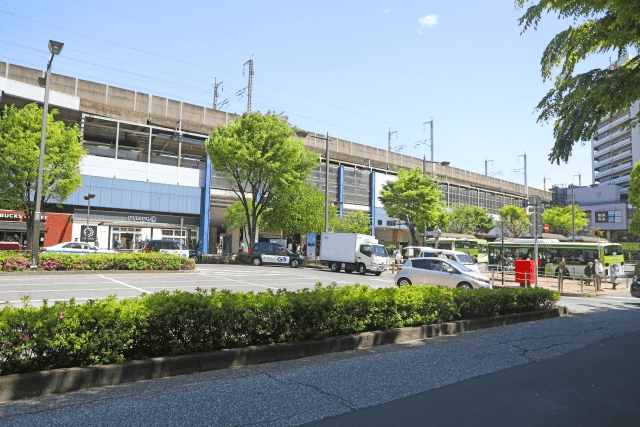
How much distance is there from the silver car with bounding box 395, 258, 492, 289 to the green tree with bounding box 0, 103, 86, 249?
65.3ft

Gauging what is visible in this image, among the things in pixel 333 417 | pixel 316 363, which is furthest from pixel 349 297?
pixel 333 417

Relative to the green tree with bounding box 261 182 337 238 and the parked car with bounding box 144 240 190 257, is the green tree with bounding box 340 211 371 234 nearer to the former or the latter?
the green tree with bounding box 261 182 337 238

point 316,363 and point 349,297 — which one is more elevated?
point 349,297

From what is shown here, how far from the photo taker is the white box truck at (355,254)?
27.8 meters

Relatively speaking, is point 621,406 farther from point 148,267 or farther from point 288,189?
point 288,189

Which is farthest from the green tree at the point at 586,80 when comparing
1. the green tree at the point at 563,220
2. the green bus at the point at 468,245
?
the green tree at the point at 563,220

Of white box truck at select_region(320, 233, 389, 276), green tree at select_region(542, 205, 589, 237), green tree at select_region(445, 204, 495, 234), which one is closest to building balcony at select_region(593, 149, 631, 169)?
green tree at select_region(542, 205, 589, 237)

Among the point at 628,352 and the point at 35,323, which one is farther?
the point at 628,352

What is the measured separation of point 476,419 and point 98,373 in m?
3.99

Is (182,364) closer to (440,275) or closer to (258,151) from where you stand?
(440,275)

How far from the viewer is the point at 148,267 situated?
22156 millimetres

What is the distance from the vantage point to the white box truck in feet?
91.0

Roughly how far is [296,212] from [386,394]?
30.6m

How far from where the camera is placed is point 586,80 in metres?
7.11
